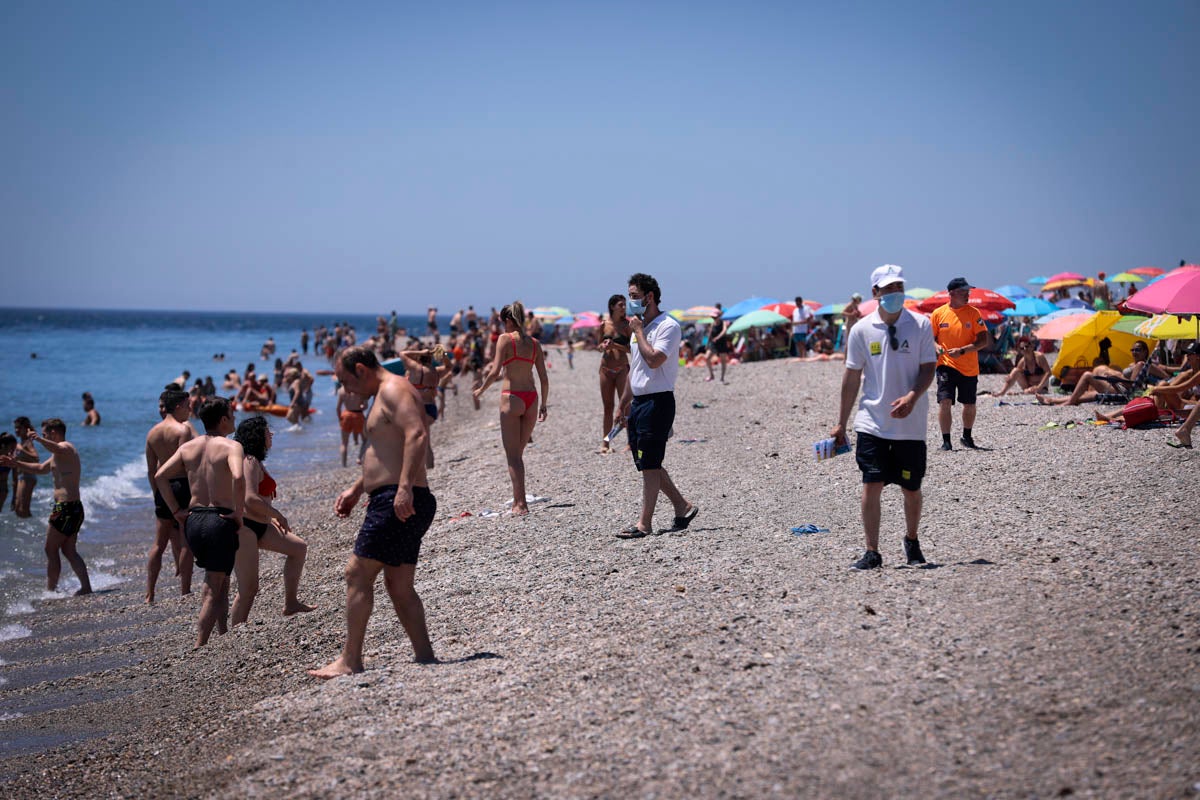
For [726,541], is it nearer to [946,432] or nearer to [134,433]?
[946,432]

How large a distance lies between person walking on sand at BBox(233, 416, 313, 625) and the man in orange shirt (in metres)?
6.17

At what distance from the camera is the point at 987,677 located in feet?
13.3

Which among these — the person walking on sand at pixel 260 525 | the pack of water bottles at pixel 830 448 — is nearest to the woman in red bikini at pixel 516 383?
the person walking on sand at pixel 260 525

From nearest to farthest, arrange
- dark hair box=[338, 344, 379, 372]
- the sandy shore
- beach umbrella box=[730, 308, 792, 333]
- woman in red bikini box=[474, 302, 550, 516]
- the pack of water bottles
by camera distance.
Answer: the sandy shore < dark hair box=[338, 344, 379, 372] < the pack of water bottles < woman in red bikini box=[474, 302, 550, 516] < beach umbrella box=[730, 308, 792, 333]

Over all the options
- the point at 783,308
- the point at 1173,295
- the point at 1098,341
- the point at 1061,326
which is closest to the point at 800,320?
the point at 783,308

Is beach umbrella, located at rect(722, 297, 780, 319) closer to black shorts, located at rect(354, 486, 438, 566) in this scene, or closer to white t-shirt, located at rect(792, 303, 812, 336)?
white t-shirt, located at rect(792, 303, 812, 336)

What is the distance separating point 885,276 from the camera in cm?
579

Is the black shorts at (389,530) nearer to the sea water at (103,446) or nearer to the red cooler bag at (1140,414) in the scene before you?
the sea water at (103,446)

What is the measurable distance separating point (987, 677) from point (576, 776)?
1.71 m

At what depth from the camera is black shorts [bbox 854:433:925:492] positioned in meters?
5.53

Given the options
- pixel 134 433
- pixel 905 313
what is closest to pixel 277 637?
pixel 905 313

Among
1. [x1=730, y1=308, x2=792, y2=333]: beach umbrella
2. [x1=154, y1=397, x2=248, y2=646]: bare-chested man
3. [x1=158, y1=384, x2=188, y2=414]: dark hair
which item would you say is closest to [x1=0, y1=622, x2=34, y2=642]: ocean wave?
[x1=158, y1=384, x2=188, y2=414]: dark hair

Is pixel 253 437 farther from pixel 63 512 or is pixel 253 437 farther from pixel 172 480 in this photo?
pixel 63 512

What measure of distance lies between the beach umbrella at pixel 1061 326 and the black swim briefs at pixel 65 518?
45.4ft
